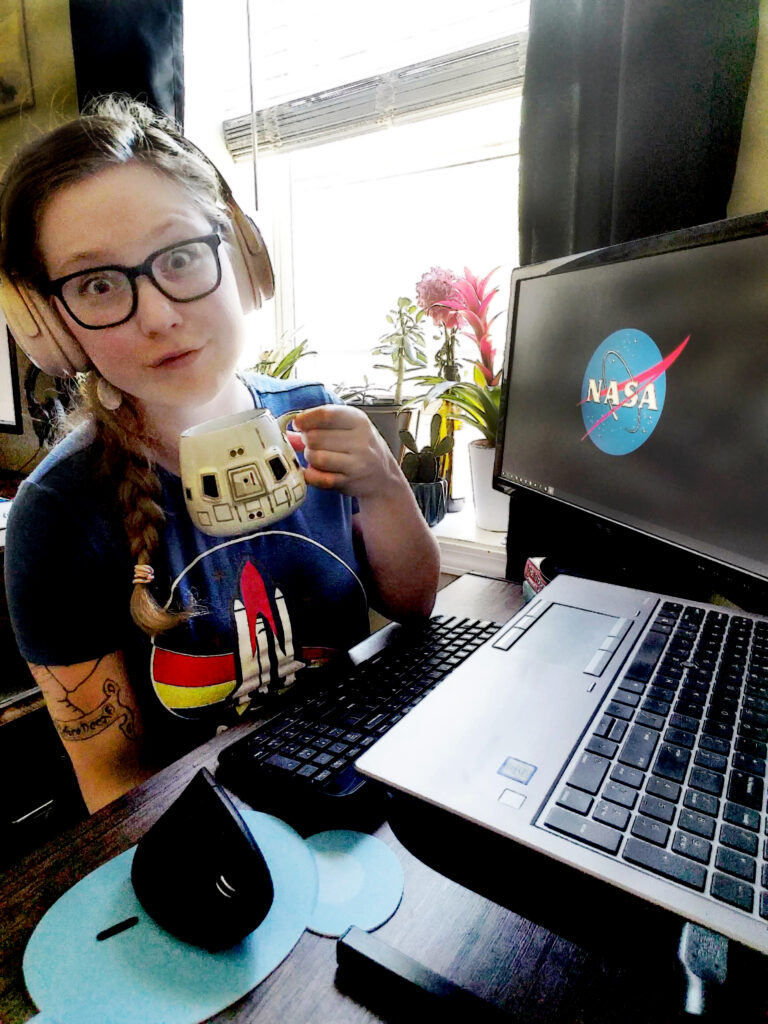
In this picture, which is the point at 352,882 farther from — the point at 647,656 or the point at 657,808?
the point at 647,656

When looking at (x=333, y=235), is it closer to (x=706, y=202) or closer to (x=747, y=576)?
(x=706, y=202)

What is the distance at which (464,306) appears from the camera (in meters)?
A: 1.22

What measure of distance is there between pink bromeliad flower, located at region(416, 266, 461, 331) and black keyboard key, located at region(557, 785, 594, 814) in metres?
1.05

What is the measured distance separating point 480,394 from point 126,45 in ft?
3.59

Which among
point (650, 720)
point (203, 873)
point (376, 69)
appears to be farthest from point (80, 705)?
point (376, 69)

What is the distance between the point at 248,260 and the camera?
2.22ft

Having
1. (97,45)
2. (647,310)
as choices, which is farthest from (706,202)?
(97,45)

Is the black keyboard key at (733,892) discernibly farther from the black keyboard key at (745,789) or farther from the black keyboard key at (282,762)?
the black keyboard key at (282,762)

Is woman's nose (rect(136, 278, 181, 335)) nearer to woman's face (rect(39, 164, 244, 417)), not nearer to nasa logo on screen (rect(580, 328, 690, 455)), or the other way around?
woman's face (rect(39, 164, 244, 417))

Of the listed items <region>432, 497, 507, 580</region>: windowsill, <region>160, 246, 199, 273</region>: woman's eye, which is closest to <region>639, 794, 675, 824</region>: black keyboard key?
<region>160, 246, 199, 273</region>: woman's eye

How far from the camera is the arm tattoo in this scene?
25.5 inches

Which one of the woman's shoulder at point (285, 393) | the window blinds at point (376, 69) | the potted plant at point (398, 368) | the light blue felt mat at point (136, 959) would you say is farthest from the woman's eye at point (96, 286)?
the window blinds at point (376, 69)

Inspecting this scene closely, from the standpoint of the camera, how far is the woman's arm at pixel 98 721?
2.12 feet

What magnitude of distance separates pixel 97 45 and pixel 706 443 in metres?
1.50
